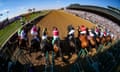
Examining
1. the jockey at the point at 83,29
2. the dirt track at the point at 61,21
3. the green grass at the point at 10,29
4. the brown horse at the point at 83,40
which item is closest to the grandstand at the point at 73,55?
the dirt track at the point at 61,21

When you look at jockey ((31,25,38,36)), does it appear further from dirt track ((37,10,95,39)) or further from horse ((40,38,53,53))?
horse ((40,38,53,53))

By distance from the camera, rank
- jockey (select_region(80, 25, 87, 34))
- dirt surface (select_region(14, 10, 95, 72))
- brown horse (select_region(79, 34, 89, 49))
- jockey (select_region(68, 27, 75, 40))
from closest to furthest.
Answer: dirt surface (select_region(14, 10, 95, 72)) → jockey (select_region(80, 25, 87, 34)) → jockey (select_region(68, 27, 75, 40)) → brown horse (select_region(79, 34, 89, 49))

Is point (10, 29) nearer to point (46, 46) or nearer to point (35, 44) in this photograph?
point (35, 44)

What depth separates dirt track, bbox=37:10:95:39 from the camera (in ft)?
64.2

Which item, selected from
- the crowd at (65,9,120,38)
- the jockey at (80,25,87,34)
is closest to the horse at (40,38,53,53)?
the jockey at (80,25,87,34)

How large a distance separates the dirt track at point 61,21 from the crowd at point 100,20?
1.22 ft

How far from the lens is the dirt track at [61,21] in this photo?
1956 centimetres

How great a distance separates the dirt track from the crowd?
371 mm

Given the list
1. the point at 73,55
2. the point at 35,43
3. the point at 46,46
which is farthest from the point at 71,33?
the point at 35,43

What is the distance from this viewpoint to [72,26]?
68.5 feet

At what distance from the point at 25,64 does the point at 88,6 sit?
3057 millimetres

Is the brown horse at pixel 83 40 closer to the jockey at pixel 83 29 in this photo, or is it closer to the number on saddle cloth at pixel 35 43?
the jockey at pixel 83 29

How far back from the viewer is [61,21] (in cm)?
2023

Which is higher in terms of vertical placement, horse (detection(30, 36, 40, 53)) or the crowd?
the crowd
